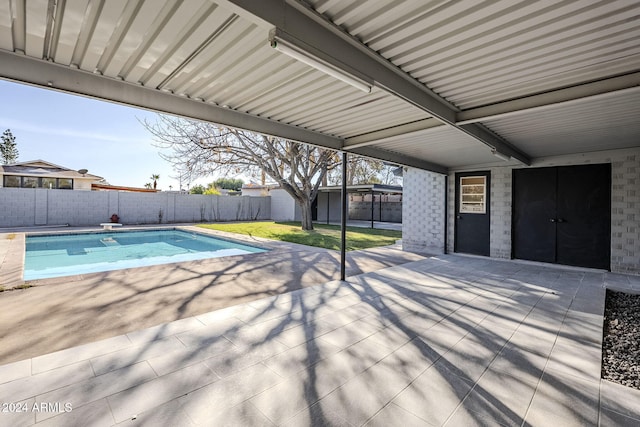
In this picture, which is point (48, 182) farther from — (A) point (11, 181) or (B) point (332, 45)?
(B) point (332, 45)

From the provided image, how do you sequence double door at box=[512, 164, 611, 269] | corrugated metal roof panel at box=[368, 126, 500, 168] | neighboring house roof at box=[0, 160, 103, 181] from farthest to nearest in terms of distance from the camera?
neighboring house roof at box=[0, 160, 103, 181]
double door at box=[512, 164, 611, 269]
corrugated metal roof panel at box=[368, 126, 500, 168]

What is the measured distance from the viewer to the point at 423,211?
26.9 ft

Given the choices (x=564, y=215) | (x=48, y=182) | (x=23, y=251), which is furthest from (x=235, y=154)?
(x=48, y=182)

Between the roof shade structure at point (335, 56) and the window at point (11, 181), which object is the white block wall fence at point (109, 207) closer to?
the window at point (11, 181)

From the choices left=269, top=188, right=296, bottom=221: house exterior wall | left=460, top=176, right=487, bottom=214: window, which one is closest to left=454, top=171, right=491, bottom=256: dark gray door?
left=460, top=176, right=487, bottom=214: window

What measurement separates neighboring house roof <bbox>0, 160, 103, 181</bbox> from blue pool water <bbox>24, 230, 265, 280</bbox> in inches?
358

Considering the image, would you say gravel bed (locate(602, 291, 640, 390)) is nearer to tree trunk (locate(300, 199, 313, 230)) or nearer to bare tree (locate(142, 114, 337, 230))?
bare tree (locate(142, 114, 337, 230))

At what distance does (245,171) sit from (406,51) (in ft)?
37.5

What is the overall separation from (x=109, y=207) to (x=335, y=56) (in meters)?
15.4

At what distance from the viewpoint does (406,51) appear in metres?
2.22

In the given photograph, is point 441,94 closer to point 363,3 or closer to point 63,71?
point 363,3

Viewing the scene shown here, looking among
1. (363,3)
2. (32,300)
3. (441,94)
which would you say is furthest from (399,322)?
(32,300)

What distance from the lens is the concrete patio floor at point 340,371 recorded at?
70.4 inches

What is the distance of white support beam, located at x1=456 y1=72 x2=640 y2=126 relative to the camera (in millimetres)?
2566
